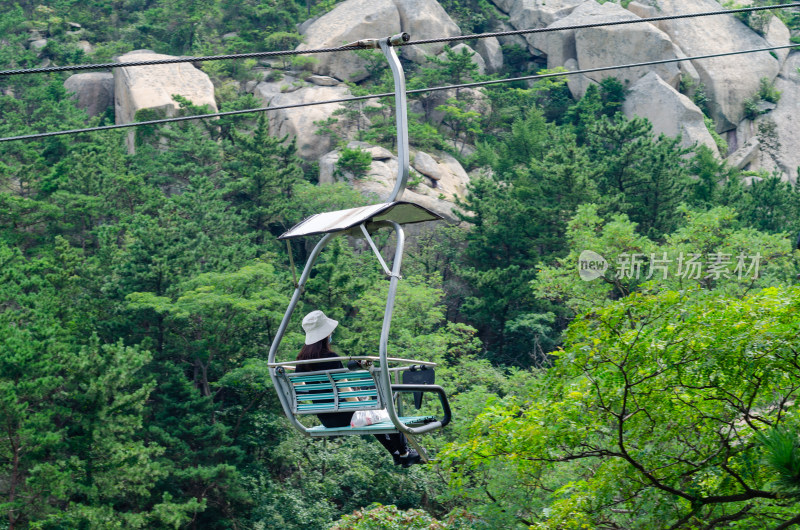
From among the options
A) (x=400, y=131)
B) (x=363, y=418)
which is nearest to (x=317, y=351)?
(x=363, y=418)

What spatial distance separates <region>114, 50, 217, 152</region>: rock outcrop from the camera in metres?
42.2

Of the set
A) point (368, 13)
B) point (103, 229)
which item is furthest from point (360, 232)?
point (368, 13)

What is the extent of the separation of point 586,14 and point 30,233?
32.4 meters

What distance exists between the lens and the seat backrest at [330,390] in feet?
21.4

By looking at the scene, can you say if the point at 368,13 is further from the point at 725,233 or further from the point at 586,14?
the point at 725,233

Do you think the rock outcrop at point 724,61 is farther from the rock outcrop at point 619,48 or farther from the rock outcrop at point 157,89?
the rock outcrop at point 157,89

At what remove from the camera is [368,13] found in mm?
48156

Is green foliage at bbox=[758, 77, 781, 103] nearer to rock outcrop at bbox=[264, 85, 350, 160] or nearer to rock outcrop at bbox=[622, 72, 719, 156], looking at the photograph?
rock outcrop at bbox=[622, 72, 719, 156]

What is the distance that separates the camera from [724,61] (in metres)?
48.8

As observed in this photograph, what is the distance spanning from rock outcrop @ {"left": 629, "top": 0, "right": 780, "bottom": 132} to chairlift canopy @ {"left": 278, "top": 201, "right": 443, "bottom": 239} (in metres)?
44.6

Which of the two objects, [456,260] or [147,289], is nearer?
[147,289]

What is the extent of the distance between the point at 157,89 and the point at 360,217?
3879cm

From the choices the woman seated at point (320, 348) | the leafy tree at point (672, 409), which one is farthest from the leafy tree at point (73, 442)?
the woman seated at point (320, 348)

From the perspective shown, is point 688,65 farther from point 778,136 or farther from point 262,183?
point 262,183
